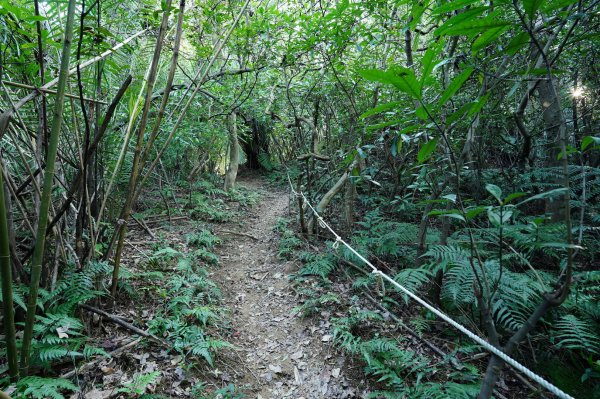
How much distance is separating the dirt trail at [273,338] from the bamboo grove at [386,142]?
2.23ft

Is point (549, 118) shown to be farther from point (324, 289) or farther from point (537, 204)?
point (324, 289)

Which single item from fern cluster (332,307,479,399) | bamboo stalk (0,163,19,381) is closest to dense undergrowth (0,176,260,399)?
bamboo stalk (0,163,19,381)

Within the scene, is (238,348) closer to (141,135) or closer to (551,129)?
(141,135)

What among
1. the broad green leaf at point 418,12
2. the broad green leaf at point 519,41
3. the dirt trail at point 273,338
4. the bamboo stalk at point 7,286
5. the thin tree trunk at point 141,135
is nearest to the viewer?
the broad green leaf at point 519,41

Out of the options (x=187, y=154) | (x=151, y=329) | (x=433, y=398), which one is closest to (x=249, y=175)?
(x=187, y=154)

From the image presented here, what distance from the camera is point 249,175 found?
14.0m

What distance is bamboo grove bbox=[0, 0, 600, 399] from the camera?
1236 mm

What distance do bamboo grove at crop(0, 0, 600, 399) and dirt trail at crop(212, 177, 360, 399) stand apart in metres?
0.68

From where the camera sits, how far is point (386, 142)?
15.0ft

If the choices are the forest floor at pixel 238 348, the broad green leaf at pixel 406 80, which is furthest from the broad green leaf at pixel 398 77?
the forest floor at pixel 238 348

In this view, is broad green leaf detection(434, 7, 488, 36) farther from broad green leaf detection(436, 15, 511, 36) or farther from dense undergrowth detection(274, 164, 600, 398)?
dense undergrowth detection(274, 164, 600, 398)

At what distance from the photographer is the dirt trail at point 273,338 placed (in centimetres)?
275

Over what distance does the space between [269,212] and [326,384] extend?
5.83m

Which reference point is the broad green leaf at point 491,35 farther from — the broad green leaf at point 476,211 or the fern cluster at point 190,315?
the fern cluster at point 190,315
